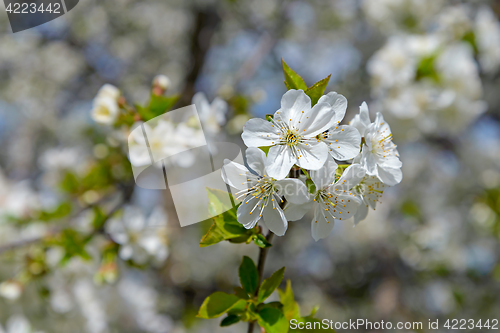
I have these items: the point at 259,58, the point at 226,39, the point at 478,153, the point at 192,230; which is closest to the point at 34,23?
the point at 259,58

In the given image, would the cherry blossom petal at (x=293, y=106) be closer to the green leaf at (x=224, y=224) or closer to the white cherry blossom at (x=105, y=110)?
the green leaf at (x=224, y=224)

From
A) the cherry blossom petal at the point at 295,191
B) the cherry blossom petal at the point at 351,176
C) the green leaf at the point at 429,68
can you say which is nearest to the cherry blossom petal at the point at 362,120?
the cherry blossom petal at the point at 351,176

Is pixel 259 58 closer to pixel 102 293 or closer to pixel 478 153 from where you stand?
pixel 102 293

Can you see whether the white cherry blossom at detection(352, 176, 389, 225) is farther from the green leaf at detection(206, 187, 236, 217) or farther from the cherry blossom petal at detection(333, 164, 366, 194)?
the green leaf at detection(206, 187, 236, 217)

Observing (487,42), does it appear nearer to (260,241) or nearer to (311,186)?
(311,186)

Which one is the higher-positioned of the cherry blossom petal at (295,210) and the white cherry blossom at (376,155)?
the white cherry blossom at (376,155)

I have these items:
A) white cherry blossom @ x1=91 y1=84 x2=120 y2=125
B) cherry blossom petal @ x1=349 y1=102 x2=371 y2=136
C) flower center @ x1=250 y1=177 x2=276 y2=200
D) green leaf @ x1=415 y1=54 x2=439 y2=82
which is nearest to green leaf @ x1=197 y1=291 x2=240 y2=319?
flower center @ x1=250 y1=177 x2=276 y2=200
